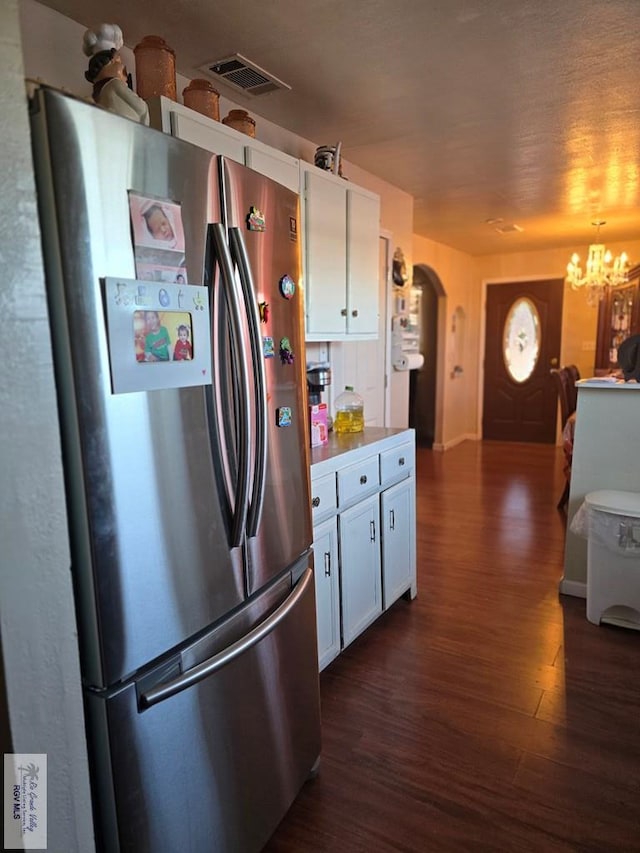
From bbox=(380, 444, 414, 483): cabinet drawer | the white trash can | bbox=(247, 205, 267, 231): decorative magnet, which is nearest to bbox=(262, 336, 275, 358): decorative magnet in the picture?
bbox=(247, 205, 267, 231): decorative magnet

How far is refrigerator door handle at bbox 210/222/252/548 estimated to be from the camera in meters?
1.32

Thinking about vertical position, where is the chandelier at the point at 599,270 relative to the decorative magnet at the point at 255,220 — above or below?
above

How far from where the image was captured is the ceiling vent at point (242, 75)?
2287mm

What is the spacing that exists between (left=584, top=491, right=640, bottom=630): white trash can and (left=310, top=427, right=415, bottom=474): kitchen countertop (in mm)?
992

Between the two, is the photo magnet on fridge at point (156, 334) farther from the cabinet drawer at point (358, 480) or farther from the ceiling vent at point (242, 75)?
the ceiling vent at point (242, 75)

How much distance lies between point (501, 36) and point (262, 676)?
2.40 meters

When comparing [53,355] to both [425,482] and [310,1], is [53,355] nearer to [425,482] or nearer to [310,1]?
[310,1]

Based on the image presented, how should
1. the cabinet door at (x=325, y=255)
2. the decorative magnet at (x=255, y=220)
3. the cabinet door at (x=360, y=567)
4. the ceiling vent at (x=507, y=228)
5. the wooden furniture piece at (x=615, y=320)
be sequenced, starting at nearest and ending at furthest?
the decorative magnet at (x=255, y=220) → the cabinet door at (x=360, y=567) → the cabinet door at (x=325, y=255) → the ceiling vent at (x=507, y=228) → the wooden furniture piece at (x=615, y=320)

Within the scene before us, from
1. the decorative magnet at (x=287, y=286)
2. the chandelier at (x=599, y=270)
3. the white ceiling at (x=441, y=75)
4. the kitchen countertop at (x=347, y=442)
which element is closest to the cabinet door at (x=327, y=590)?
the kitchen countertop at (x=347, y=442)

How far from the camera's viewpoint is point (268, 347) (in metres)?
1.55

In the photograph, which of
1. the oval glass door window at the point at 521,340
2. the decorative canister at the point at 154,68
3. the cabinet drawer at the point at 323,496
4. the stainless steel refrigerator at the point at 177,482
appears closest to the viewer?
the stainless steel refrigerator at the point at 177,482

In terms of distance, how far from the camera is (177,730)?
127 cm

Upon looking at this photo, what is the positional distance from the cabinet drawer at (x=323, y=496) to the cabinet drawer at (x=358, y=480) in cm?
6

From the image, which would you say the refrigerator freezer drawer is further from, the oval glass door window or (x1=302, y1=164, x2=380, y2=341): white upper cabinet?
the oval glass door window
